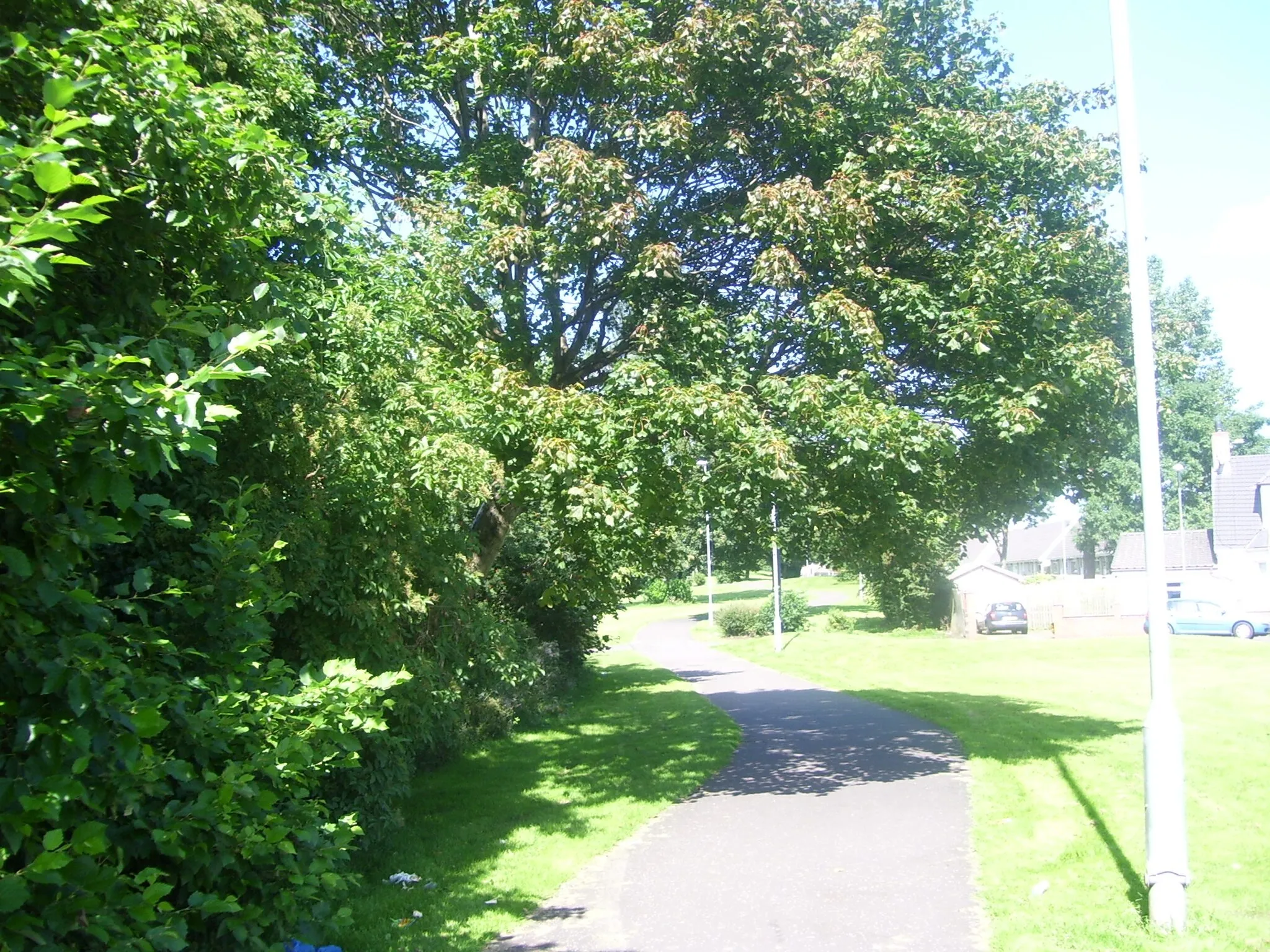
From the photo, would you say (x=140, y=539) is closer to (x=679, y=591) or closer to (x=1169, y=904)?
(x=1169, y=904)

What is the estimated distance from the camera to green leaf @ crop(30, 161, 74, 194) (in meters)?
Result: 2.74

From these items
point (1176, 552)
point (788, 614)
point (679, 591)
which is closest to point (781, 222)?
point (788, 614)

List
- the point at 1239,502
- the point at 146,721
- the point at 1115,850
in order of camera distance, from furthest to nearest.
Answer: the point at 1239,502 < the point at 1115,850 < the point at 146,721

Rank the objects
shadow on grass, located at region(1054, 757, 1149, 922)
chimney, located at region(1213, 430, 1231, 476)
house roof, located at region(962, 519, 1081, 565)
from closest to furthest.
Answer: shadow on grass, located at region(1054, 757, 1149, 922)
chimney, located at region(1213, 430, 1231, 476)
house roof, located at region(962, 519, 1081, 565)

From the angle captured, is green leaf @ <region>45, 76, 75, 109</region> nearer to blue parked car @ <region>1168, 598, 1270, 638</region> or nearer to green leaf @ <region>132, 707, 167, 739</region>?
green leaf @ <region>132, 707, 167, 739</region>

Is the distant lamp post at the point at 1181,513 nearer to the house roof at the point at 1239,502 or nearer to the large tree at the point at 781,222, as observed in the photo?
the house roof at the point at 1239,502

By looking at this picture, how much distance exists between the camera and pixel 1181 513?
6669 cm

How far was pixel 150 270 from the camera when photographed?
4.39 meters

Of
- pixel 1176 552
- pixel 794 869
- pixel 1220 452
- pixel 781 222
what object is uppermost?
pixel 1220 452

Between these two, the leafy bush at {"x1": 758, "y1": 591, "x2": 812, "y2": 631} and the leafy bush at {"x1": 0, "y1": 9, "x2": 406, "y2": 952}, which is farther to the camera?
the leafy bush at {"x1": 758, "y1": 591, "x2": 812, "y2": 631}

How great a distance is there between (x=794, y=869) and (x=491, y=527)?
17.3 feet

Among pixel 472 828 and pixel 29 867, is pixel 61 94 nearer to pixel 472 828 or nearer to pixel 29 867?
pixel 29 867

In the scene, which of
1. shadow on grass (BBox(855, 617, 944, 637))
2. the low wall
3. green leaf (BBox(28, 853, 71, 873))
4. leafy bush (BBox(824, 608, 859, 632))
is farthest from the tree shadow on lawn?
the low wall

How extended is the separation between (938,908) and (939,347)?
577 centimetres
